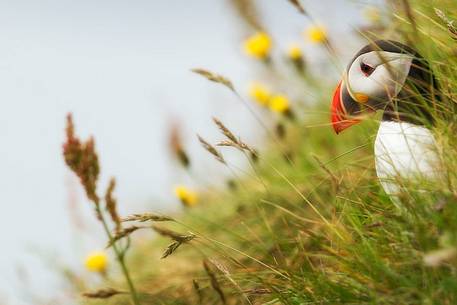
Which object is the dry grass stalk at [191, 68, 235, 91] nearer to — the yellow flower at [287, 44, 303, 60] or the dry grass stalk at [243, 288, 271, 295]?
the dry grass stalk at [243, 288, 271, 295]

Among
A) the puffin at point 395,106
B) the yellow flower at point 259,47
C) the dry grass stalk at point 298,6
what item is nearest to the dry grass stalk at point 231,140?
the puffin at point 395,106

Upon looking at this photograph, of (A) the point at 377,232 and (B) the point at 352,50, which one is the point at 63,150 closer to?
(A) the point at 377,232

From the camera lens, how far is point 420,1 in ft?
11.5

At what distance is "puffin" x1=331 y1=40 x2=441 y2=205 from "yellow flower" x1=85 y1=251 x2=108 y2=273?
2.39 meters

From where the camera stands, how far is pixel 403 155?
2.67 m

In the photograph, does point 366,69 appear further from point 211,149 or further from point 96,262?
point 96,262

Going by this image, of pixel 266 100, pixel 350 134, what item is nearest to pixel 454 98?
pixel 350 134

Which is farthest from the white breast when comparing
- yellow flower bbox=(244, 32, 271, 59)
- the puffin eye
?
yellow flower bbox=(244, 32, 271, 59)

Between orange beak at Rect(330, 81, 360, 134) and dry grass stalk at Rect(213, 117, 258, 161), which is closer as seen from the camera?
dry grass stalk at Rect(213, 117, 258, 161)

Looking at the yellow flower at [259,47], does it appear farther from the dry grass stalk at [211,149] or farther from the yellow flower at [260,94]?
the dry grass stalk at [211,149]

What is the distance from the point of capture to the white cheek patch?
285cm

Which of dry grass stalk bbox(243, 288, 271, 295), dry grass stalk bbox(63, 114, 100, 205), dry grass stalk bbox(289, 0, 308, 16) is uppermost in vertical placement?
dry grass stalk bbox(289, 0, 308, 16)

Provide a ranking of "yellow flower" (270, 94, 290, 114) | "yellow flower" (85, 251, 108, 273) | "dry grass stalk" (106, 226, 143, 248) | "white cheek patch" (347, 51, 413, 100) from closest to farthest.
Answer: "dry grass stalk" (106, 226, 143, 248) < "white cheek patch" (347, 51, 413, 100) < "yellow flower" (85, 251, 108, 273) < "yellow flower" (270, 94, 290, 114)

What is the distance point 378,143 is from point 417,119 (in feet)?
0.46
